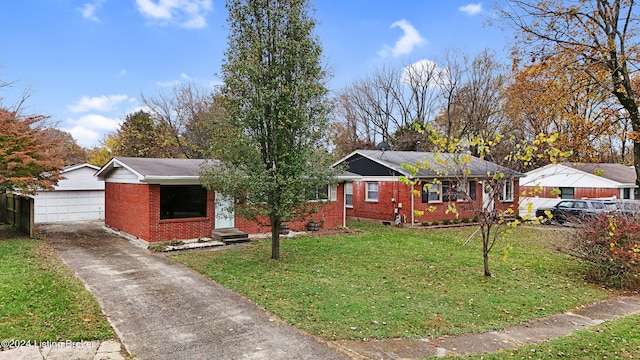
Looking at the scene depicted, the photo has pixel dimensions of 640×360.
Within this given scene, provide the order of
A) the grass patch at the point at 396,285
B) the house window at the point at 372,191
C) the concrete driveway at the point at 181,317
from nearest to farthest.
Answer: the concrete driveway at the point at 181,317 → the grass patch at the point at 396,285 → the house window at the point at 372,191

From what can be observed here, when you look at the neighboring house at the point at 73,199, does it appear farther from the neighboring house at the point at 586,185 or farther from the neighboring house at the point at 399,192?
the neighboring house at the point at 586,185

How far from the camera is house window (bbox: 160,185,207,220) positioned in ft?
42.1

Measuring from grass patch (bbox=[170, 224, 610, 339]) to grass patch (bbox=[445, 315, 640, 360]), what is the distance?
84 centimetres

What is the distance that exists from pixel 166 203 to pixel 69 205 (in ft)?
33.2

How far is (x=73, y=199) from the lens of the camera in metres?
19.6

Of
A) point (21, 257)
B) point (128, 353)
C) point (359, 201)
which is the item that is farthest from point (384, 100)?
point (128, 353)

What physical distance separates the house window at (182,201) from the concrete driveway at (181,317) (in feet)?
9.26

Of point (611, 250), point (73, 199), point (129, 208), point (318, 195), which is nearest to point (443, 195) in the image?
point (611, 250)

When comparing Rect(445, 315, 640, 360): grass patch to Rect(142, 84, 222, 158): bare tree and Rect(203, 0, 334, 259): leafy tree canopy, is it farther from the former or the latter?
Rect(142, 84, 222, 158): bare tree

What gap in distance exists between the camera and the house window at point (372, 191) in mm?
19875

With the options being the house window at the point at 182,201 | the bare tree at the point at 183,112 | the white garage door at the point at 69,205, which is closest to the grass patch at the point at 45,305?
the house window at the point at 182,201

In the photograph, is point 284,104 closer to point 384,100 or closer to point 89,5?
point 89,5

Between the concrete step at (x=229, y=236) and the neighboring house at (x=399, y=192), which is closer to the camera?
the concrete step at (x=229, y=236)

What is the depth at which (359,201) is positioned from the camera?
A: 21.0 metres
